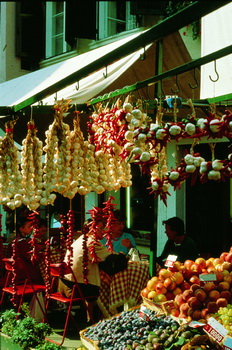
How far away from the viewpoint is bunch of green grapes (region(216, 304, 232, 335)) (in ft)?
12.6

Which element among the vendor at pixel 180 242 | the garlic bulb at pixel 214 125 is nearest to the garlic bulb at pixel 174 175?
the garlic bulb at pixel 214 125

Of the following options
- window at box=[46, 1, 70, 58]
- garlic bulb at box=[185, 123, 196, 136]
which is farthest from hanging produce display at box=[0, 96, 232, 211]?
window at box=[46, 1, 70, 58]

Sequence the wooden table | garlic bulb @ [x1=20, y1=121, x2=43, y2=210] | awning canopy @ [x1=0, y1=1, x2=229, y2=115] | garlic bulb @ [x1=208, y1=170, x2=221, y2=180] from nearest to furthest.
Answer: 1. awning canopy @ [x1=0, y1=1, x2=229, y2=115]
2. garlic bulb @ [x1=208, y1=170, x2=221, y2=180]
3. garlic bulb @ [x1=20, y1=121, x2=43, y2=210]
4. the wooden table

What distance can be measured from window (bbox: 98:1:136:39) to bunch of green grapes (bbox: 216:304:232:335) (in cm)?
806

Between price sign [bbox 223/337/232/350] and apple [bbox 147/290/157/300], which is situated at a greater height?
apple [bbox 147/290/157/300]

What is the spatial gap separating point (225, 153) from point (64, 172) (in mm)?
4491

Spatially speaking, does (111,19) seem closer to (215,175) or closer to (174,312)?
(174,312)

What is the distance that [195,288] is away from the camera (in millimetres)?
4520

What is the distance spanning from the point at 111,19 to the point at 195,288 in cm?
804

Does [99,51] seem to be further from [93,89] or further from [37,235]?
[37,235]

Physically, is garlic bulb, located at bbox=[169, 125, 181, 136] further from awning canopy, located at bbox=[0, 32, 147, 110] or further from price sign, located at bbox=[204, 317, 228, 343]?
awning canopy, located at bbox=[0, 32, 147, 110]

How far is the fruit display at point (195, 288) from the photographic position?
429 cm

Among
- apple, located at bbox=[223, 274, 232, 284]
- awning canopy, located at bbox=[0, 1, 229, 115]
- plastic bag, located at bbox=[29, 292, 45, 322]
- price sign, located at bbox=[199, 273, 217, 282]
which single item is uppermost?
awning canopy, located at bbox=[0, 1, 229, 115]

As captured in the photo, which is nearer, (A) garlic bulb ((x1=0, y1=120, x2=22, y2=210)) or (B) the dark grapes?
(B) the dark grapes
